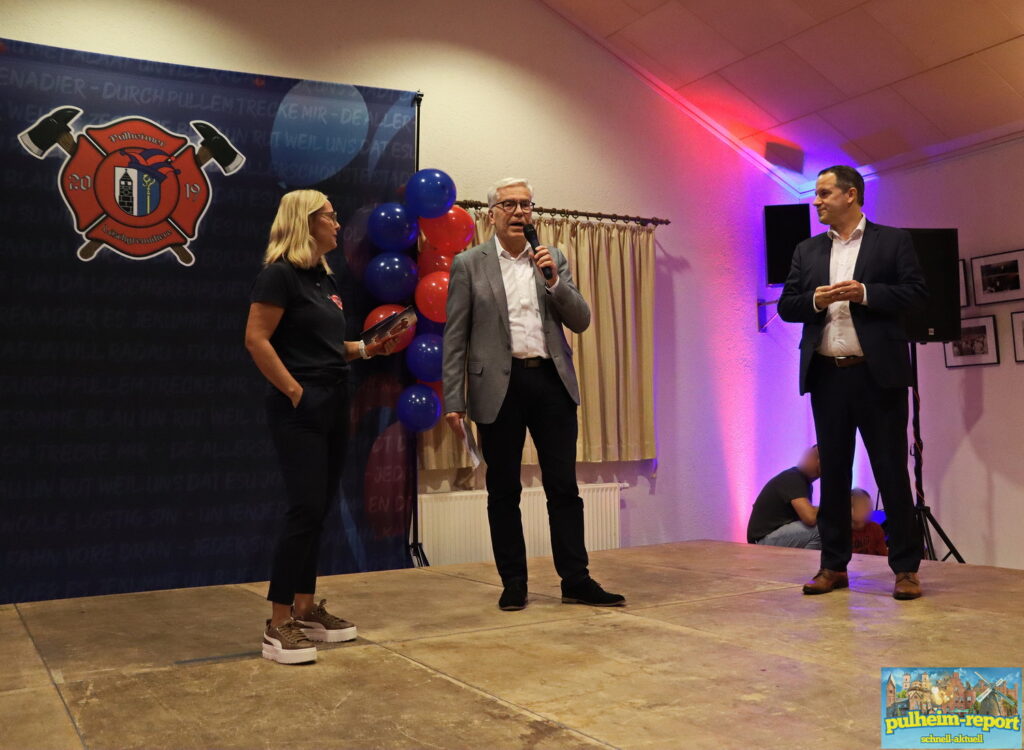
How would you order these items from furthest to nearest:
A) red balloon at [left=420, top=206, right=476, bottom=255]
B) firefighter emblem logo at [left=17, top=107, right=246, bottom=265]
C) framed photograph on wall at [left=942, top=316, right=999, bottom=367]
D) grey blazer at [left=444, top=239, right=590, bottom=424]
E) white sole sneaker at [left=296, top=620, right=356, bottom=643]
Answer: framed photograph on wall at [left=942, top=316, right=999, bottom=367], red balloon at [left=420, top=206, right=476, bottom=255], firefighter emblem logo at [left=17, top=107, right=246, bottom=265], grey blazer at [left=444, top=239, right=590, bottom=424], white sole sneaker at [left=296, top=620, right=356, bottom=643]

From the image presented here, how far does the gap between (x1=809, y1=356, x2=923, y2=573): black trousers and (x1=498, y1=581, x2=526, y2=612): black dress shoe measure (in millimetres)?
1162

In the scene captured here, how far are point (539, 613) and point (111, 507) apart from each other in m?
2.24

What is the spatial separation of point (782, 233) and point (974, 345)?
4.61 ft

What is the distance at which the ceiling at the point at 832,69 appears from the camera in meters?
4.79

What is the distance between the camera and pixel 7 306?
411cm

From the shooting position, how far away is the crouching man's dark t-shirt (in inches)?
205

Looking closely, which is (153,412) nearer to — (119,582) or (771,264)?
(119,582)

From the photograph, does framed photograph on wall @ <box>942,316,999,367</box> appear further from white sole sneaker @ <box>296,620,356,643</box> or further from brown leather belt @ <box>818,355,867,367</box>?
white sole sneaker @ <box>296,620,356,643</box>

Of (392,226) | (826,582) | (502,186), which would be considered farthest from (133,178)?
(826,582)

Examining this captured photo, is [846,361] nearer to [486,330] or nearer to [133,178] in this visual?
[486,330]

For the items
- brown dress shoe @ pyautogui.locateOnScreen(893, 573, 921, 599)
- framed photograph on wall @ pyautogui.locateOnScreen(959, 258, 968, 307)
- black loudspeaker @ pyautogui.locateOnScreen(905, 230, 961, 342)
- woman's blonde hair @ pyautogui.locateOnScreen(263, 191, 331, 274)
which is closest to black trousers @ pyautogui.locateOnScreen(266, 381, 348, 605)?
woman's blonde hair @ pyautogui.locateOnScreen(263, 191, 331, 274)

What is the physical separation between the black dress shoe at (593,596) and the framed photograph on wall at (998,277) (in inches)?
136

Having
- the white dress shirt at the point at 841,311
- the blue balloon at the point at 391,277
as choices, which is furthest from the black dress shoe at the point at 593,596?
the blue balloon at the point at 391,277

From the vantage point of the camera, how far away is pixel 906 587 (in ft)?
10.6
